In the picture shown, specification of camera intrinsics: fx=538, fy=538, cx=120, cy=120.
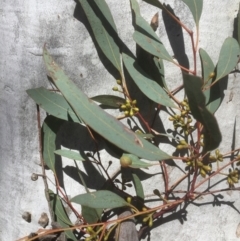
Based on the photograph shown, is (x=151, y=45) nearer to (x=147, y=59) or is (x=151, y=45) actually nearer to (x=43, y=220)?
(x=147, y=59)

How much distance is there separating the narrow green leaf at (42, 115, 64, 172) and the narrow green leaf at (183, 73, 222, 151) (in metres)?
0.30

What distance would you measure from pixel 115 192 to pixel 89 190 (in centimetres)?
5

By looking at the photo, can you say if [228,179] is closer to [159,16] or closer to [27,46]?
[159,16]

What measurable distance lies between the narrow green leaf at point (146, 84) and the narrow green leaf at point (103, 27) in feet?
0.07

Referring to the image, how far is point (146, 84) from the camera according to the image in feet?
3.16

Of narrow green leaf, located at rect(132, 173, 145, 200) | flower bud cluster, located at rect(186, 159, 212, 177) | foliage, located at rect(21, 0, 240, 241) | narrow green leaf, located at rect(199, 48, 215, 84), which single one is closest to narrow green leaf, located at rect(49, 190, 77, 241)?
foliage, located at rect(21, 0, 240, 241)

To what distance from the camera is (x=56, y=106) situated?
966mm

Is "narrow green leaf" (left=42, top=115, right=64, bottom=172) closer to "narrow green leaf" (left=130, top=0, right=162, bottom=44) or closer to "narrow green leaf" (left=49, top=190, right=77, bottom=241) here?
"narrow green leaf" (left=49, top=190, right=77, bottom=241)

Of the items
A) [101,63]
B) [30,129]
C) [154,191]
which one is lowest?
[154,191]

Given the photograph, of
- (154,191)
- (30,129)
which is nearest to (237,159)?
(154,191)

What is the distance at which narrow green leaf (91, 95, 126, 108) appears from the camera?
97 cm

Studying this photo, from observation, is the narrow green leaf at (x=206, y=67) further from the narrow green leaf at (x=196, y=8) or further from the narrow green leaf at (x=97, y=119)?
the narrow green leaf at (x=97, y=119)

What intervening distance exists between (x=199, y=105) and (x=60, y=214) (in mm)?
373

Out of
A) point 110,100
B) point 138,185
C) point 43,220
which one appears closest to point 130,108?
point 110,100
